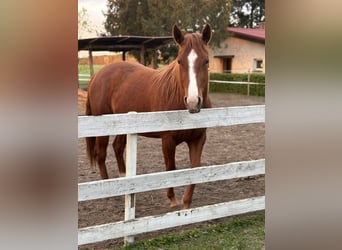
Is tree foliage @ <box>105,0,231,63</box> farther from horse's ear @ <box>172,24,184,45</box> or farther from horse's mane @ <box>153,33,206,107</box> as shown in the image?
horse's ear @ <box>172,24,184,45</box>

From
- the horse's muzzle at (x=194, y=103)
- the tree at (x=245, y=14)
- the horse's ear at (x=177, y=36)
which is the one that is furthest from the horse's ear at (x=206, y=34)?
the tree at (x=245, y=14)

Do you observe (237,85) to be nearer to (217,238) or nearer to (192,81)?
(192,81)

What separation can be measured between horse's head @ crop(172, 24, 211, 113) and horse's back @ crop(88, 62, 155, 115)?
2.81 feet

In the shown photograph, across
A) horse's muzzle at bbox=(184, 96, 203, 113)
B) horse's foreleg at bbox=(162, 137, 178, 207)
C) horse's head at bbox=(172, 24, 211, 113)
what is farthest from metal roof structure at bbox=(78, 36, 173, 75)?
horse's muzzle at bbox=(184, 96, 203, 113)

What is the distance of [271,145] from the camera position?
416 millimetres

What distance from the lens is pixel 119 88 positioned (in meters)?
3.42

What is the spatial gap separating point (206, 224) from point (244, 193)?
2.40 feet

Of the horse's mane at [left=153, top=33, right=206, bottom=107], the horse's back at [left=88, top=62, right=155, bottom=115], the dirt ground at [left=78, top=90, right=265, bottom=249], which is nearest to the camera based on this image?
the horse's mane at [left=153, top=33, right=206, bottom=107]

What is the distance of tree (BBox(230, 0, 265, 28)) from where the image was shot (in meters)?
18.9

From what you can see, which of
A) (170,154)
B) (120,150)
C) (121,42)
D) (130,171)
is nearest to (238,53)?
(121,42)
